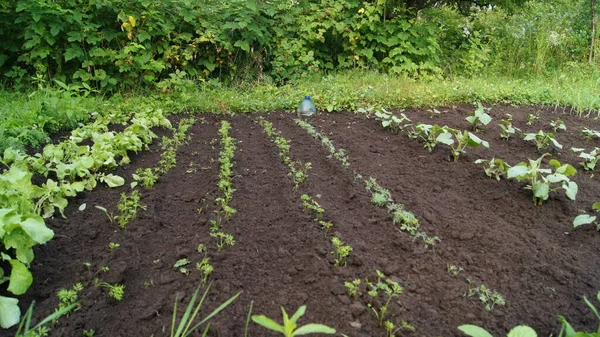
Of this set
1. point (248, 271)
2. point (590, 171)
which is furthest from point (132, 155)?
point (590, 171)

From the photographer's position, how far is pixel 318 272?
2.19 m

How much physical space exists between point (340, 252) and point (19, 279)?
4.66 feet

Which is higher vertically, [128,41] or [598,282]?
[128,41]

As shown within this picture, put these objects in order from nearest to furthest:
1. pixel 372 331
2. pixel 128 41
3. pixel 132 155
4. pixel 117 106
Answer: pixel 372 331 → pixel 132 155 → pixel 117 106 → pixel 128 41

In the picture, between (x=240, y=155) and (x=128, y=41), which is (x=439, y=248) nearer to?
(x=240, y=155)

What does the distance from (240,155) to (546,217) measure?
234 cm

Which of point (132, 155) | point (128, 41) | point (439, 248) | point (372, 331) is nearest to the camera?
point (372, 331)

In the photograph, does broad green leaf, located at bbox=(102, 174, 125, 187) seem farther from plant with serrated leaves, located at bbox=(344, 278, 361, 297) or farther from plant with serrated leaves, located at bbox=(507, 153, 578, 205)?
plant with serrated leaves, located at bbox=(507, 153, 578, 205)

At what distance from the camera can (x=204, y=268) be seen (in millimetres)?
2154

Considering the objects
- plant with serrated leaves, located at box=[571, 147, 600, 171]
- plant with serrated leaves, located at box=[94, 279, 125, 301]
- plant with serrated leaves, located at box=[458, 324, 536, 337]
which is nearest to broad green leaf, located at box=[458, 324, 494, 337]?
plant with serrated leaves, located at box=[458, 324, 536, 337]

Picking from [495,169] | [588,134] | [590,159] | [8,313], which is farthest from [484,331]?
[588,134]

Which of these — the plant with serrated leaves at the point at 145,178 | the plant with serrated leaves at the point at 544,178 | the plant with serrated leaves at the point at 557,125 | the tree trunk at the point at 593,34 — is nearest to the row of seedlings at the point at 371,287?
the plant with serrated leaves at the point at 145,178

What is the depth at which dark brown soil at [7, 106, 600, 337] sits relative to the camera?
76.6 inches

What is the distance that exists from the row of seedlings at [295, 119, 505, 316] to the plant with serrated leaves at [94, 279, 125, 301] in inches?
39.5
